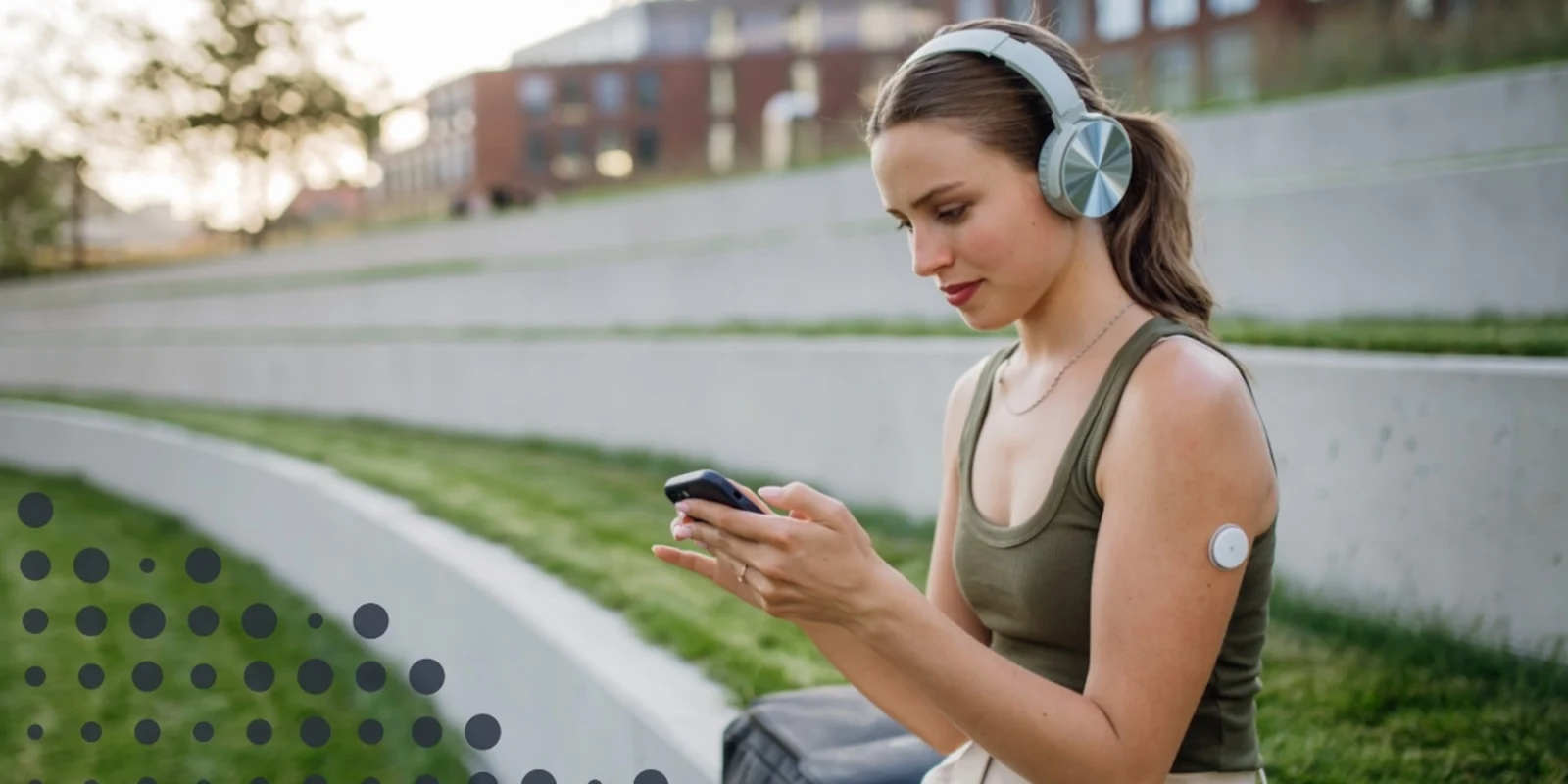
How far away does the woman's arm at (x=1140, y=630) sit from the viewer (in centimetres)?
126

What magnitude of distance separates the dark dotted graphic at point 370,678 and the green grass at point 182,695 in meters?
0.03

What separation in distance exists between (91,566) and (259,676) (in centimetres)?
263

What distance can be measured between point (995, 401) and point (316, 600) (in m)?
5.32

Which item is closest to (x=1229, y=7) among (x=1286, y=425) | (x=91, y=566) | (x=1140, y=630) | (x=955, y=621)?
(x=91, y=566)

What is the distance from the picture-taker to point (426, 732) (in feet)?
13.9

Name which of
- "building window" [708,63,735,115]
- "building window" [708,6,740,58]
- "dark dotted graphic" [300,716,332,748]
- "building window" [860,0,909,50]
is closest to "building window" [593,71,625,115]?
"building window" [708,6,740,58]

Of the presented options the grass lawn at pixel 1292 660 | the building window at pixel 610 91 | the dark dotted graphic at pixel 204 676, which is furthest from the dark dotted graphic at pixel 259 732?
the building window at pixel 610 91

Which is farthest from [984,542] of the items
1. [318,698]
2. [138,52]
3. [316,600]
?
[138,52]

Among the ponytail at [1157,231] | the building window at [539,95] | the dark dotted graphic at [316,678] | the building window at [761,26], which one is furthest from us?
the building window at [761,26]

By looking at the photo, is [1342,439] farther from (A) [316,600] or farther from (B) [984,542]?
(A) [316,600]

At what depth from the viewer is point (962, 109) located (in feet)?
4.59

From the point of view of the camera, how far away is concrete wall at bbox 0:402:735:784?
2.71 m

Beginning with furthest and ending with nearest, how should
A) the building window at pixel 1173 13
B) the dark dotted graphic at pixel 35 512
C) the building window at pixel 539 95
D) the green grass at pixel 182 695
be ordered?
the building window at pixel 539 95, the building window at pixel 1173 13, the dark dotted graphic at pixel 35 512, the green grass at pixel 182 695

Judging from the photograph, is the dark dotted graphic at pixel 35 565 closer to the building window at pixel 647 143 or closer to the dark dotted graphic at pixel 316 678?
the dark dotted graphic at pixel 316 678
